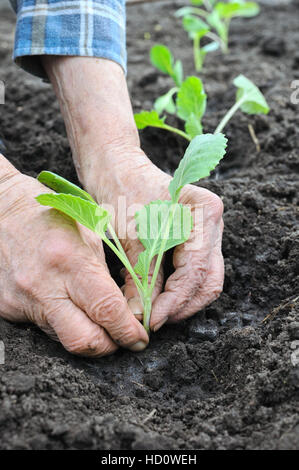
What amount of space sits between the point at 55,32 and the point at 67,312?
922 millimetres

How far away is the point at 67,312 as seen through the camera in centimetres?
121

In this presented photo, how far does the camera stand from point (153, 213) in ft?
4.13

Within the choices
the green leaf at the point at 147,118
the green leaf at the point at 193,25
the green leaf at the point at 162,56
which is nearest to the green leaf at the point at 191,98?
the green leaf at the point at 147,118

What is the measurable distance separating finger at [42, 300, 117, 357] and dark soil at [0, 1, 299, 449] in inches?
2.0

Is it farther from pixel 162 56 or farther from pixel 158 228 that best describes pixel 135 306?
pixel 162 56

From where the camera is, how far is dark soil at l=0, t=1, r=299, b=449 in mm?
990

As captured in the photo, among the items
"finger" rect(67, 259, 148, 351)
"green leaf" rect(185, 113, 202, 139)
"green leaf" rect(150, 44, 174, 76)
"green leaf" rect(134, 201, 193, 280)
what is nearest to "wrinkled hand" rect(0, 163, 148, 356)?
"finger" rect(67, 259, 148, 351)

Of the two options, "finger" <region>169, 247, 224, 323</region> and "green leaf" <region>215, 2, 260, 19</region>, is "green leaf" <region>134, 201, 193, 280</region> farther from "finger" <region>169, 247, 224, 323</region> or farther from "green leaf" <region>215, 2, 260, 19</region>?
"green leaf" <region>215, 2, 260, 19</region>

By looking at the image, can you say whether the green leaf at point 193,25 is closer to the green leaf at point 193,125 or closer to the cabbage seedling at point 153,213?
the green leaf at point 193,125

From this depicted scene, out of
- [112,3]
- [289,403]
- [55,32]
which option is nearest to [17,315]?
[289,403]

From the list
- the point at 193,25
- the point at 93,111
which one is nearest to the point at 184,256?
the point at 93,111

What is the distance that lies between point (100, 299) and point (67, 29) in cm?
92

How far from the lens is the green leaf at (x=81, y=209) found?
1.13 meters

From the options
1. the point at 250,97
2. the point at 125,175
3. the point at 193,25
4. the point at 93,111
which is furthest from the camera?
the point at 193,25
